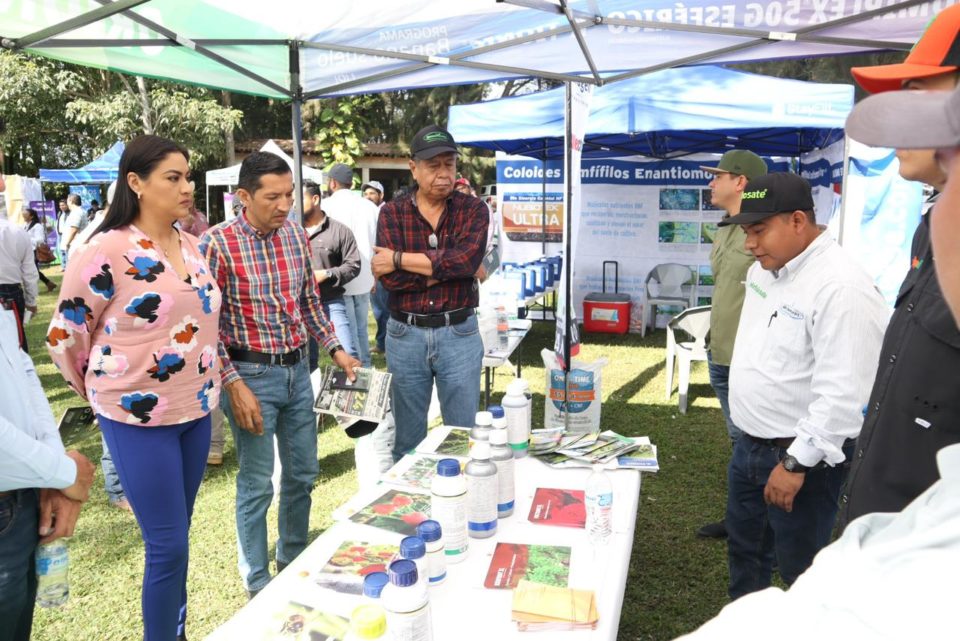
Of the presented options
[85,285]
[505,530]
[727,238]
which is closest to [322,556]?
[505,530]

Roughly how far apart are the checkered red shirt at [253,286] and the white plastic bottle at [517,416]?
39.2 inches

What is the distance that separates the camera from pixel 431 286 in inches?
119

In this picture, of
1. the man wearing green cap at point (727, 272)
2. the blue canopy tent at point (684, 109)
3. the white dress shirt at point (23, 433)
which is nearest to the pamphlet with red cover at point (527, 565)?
the white dress shirt at point (23, 433)

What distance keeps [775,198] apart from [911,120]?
1670 millimetres

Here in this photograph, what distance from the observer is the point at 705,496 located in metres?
4.01

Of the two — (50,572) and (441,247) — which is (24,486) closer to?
(50,572)

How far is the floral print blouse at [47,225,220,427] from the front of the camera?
6.64 feet

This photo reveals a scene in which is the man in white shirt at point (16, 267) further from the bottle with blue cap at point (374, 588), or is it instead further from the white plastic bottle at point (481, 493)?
the bottle with blue cap at point (374, 588)

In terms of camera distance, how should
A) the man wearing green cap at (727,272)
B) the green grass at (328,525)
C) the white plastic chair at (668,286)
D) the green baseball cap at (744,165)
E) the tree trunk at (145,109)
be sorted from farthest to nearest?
the tree trunk at (145,109)
the white plastic chair at (668,286)
the green baseball cap at (744,165)
the man wearing green cap at (727,272)
the green grass at (328,525)

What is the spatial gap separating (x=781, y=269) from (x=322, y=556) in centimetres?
178

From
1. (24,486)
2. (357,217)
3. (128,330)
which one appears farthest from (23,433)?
(357,217)

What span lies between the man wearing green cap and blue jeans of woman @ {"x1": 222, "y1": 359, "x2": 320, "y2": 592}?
217cm

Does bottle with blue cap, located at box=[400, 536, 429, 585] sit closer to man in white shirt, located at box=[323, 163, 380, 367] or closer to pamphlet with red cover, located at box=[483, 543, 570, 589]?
pamphlet with red cover, located at box=[483, 543, 570, 589]

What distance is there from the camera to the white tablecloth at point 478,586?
1.38m
